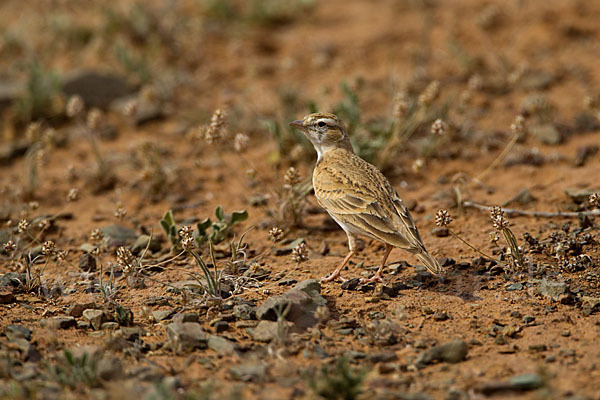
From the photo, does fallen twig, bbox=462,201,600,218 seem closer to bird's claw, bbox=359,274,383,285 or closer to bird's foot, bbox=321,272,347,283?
bird's claw, bbox=359,274,383,285

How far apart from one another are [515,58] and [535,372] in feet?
22.8

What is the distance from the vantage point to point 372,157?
7.53 meters

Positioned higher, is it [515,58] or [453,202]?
[515,58]

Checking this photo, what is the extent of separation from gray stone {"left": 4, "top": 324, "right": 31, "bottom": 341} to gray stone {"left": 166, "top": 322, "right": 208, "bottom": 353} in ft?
3.17

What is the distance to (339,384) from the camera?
3912mm

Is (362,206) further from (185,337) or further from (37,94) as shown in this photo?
(37,94)

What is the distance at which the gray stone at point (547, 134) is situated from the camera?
8.05 metres

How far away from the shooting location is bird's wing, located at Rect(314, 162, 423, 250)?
17.6 ft

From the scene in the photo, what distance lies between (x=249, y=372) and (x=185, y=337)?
60 centimetres

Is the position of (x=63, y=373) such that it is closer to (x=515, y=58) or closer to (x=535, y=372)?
(x=535, y=372)

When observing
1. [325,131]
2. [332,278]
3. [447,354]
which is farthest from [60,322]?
[325,131]

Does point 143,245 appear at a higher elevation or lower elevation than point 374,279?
lower

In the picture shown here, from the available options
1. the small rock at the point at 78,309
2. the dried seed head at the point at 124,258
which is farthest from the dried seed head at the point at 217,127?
the small rock at the point at 78,309

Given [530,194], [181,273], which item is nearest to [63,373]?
[181,273]
